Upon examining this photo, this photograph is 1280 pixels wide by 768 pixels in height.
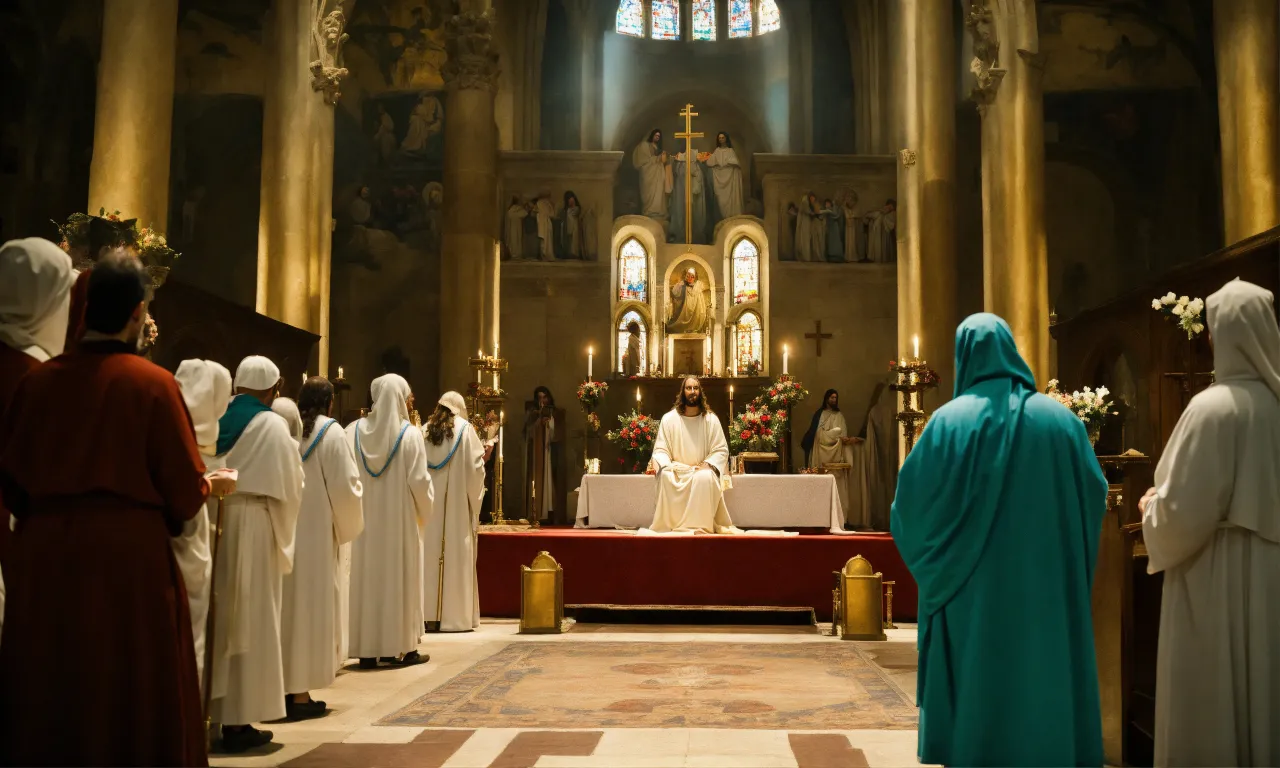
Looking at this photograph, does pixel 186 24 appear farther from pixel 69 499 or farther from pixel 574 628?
pixel 69 499

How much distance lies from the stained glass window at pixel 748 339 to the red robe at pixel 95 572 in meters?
19.3

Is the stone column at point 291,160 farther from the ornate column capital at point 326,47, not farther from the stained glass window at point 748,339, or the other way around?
the stained glass window at point 748,339

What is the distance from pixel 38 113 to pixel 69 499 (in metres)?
17.7

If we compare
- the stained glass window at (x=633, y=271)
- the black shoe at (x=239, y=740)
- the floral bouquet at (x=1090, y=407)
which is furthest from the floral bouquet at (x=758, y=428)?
the black shoe at (x=239, y=740)

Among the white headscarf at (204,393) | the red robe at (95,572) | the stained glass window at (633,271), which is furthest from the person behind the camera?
the stained glass window at (633,271)

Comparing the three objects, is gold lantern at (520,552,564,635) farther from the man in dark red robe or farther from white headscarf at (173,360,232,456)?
the man in dark red robe

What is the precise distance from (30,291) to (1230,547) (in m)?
4.52

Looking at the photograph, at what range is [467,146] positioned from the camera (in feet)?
64.1

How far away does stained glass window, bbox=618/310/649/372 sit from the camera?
22641mm

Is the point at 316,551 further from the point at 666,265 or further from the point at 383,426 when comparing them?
the point at 666,265

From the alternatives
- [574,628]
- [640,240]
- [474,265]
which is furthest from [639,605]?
[640,240]

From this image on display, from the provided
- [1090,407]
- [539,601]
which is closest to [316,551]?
[539,601]

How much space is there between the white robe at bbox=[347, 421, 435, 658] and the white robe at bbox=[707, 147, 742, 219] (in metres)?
17.5

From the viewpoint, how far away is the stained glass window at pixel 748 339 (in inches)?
899
